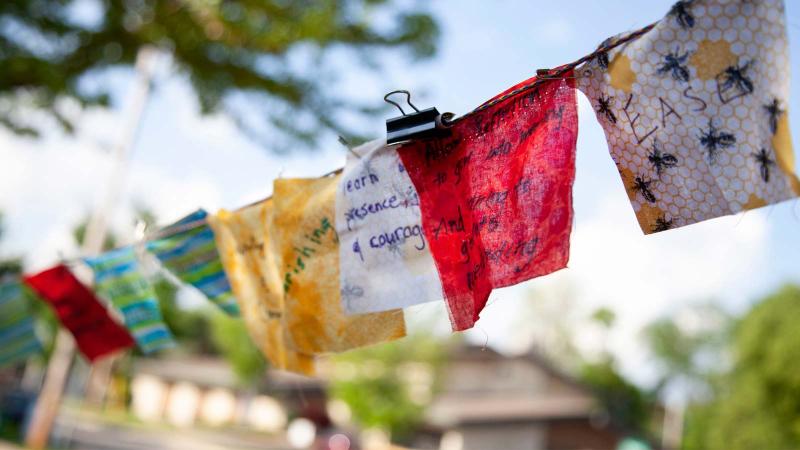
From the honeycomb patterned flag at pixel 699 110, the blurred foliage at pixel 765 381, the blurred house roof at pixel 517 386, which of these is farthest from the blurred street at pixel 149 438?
the blurred foliage at pixel 765 381

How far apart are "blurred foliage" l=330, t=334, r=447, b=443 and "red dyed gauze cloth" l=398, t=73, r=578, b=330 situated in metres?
21.6

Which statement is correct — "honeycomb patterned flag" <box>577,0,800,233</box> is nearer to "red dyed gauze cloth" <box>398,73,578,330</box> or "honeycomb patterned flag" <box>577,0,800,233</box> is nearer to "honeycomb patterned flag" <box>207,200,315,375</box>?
"red dyed gauze cloth" <box>398,73,578,330</box>

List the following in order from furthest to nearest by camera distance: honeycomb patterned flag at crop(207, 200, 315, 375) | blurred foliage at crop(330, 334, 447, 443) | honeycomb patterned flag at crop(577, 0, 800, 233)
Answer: blurred foliage at crop(330, 334, 447, 443)
honeycomb patterned flag at crop(207, 200, 315, 375)
honeycomb patterned flag at crop(577, 0, 800, 233)

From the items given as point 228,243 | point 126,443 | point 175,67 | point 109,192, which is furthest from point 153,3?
point 126,443

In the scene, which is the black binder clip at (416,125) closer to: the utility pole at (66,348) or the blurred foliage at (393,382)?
the utility pole at (66,348)

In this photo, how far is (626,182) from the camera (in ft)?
7.51

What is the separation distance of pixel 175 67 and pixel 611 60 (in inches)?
350

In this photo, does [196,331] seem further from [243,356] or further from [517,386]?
[517,386]

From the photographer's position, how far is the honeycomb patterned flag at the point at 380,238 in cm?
280

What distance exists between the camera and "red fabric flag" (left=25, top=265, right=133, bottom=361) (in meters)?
5.88

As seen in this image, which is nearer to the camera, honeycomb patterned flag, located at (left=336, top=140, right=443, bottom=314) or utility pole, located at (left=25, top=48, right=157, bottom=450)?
honeycomb patterned flag, located at (left=336, top=140, right=443, bottom=314)

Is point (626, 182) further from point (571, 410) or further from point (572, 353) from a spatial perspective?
point (572, 353)

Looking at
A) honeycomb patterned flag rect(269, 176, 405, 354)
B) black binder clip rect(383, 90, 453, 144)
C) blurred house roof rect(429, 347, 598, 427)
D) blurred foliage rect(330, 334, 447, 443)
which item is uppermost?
black binder clip rect(383, 90, 453, 144)

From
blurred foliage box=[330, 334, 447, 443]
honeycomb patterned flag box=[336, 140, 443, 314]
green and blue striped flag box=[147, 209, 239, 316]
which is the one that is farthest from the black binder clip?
blurred foliage box=[330, 334, 447, 443]
